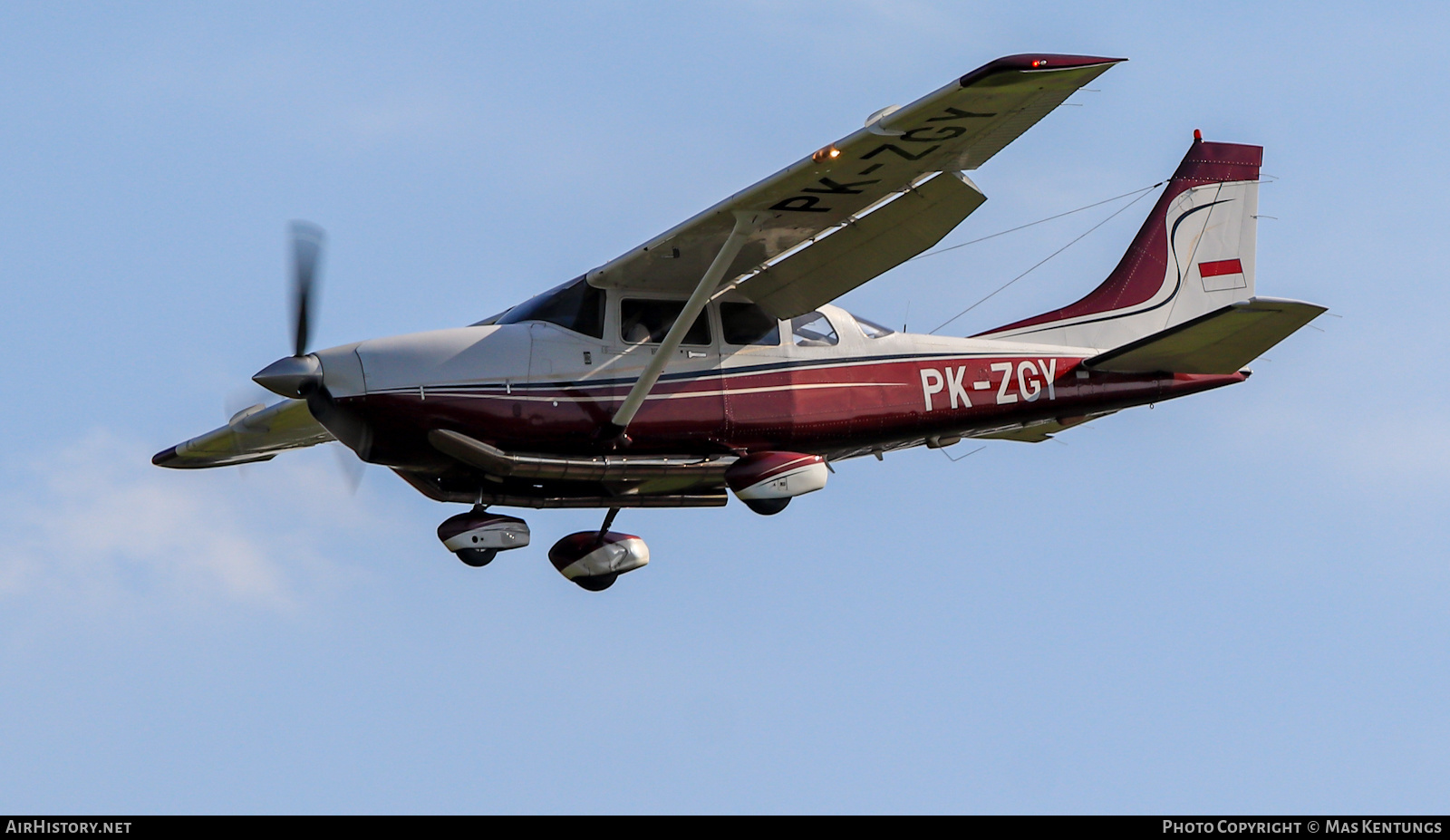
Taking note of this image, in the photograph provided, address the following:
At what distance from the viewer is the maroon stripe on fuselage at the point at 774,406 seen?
16.2m

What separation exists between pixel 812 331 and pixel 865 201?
6.21ft

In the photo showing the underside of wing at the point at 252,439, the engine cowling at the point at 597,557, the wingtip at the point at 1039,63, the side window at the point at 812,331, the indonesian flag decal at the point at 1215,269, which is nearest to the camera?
the wingtip at the point at 1039,63

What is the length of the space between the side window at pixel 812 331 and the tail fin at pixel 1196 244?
164 inches

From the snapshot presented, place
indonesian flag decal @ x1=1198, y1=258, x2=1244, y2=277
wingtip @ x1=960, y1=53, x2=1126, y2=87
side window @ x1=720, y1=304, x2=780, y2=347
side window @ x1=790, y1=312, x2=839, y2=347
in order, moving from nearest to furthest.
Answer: wingtip @ x1=960, y1=53, x2=1126, y2=87
side window @ x1=720, y1=304, x2=780, y2=347
side window @ x1=790, y1=312, x2=839, y2=347
indonesian flag decal @ x1=1198, y1=258, x2=1244, y2=277

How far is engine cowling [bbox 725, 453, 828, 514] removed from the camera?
16672 millimetres

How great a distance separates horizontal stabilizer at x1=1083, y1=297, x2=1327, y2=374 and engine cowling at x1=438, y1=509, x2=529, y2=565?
618 cm

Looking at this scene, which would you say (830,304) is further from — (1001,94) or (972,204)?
(1001,94)

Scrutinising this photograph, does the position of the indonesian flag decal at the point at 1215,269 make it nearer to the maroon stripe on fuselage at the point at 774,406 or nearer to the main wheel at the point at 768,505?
the maroon stripe on fuselage at the point at 774,406

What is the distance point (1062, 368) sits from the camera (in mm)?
19156

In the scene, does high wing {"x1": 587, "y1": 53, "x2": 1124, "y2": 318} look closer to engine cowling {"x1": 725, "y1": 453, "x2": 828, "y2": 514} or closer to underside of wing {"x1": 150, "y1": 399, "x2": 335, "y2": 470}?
engine cowling {"x1": 725, "y1": 453, "x2": 828, "y2": 514}
